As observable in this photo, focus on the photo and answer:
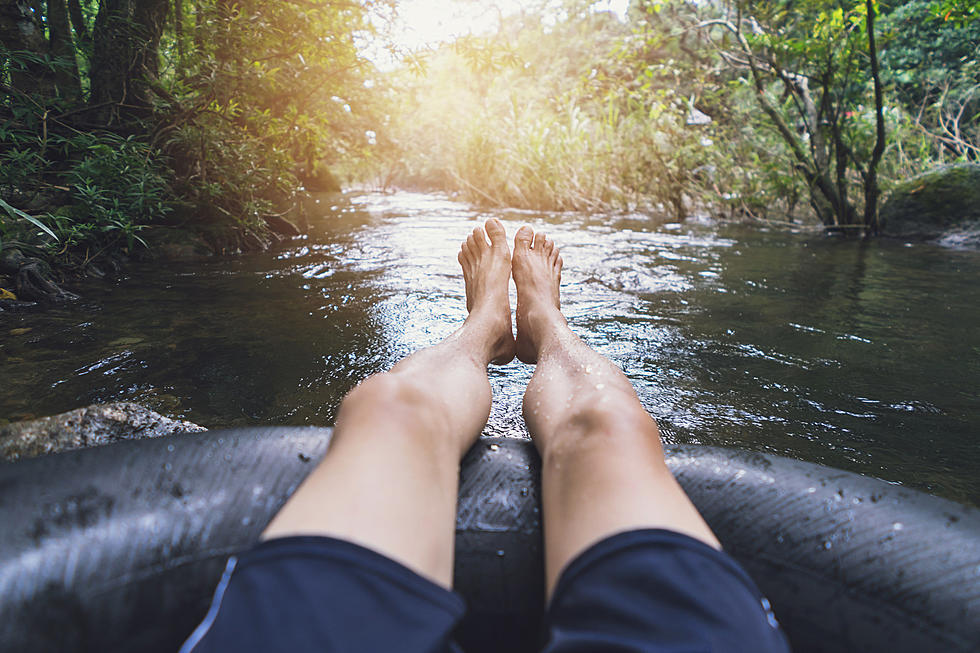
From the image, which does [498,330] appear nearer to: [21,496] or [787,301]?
[21,496]

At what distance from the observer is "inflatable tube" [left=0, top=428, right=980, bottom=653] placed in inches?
22.0

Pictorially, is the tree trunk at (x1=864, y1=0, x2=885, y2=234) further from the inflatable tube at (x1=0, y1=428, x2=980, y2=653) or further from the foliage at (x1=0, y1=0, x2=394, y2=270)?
the inflatable tube at (x1=0, y1=428, x2=980, y2=653)

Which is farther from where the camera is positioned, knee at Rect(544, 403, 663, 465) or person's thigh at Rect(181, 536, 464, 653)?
knee at Rect(544, 403, 663, 465)

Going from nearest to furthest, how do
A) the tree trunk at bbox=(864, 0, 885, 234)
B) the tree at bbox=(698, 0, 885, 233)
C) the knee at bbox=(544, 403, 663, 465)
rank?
1. the knee at bbox=(544, 403, 663, 465)
2. the tree trunk at bbox=(864, 0, 885, 234)
3. the tree at bbox=(698, 0, 885, 233)

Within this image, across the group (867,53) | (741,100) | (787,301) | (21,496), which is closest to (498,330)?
(21,496)

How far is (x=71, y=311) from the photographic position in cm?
211

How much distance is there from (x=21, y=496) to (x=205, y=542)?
226 mm

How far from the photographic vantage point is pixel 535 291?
80.0 inches

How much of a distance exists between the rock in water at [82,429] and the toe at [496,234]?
1.58 meters

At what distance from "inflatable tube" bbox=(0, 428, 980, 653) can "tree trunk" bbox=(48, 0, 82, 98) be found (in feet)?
11.4

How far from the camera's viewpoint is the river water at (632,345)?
4.42 ft

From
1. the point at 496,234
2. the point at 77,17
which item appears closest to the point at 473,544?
the point at 496,234

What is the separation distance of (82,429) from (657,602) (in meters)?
1.19

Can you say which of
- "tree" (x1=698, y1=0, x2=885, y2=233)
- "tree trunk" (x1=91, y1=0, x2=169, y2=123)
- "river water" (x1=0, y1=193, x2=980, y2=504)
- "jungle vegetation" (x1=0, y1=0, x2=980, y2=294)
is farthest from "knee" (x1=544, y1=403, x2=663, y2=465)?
"tree" (x1=698, y1=0, x2=885, y2=233)
